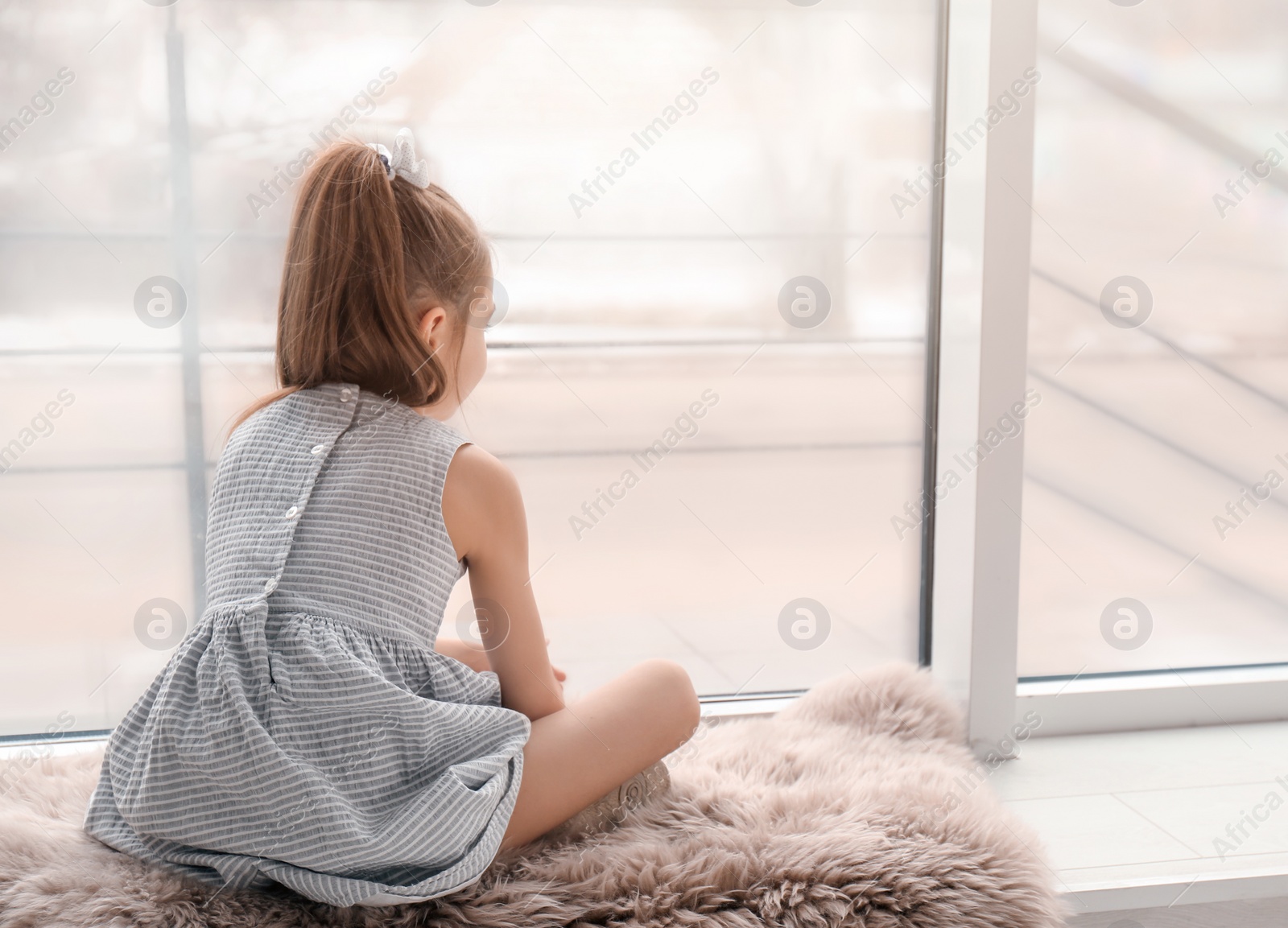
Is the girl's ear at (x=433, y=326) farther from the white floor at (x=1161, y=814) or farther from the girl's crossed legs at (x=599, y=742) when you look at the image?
the white floor at (x=1161, y=814)

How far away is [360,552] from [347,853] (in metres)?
0.28

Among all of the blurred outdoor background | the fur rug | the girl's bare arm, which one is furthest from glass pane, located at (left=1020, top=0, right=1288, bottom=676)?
the girl's bare arm

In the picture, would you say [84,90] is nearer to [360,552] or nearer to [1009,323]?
[360,552]

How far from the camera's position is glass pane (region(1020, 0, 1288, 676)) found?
1503 millimetres

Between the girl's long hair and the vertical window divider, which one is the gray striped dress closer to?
the girl's long hair

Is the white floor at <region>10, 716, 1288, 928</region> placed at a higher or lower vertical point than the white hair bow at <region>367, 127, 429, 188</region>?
lower

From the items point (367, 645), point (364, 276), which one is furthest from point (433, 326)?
point (367, 645)

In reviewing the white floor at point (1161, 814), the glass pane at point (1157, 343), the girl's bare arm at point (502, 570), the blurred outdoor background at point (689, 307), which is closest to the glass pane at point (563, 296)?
the blurred outdoor background at point (689, 307)

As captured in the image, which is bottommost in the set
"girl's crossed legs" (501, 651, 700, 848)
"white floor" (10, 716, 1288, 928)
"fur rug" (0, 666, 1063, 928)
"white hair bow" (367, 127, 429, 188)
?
"white floor" (10, 716, 1288, 928)

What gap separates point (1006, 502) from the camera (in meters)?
1.41

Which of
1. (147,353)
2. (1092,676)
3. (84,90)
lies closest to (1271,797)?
(1092,676)

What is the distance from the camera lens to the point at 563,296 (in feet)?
4.89

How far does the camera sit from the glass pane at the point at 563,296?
4.48 feet

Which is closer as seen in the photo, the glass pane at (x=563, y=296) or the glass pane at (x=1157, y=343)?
the glass pane at (x=563, y=296)
